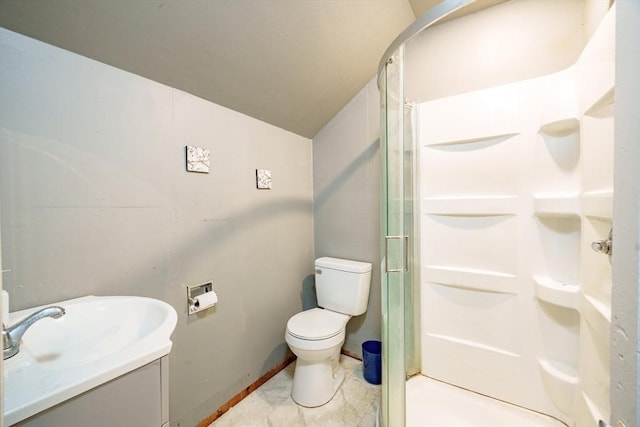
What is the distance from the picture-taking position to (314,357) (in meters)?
1.52

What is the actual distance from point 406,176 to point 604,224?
2.64ft

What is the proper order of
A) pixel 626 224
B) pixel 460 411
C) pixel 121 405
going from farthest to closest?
pixel 460 411
pixel 121 405
pixel 626 224

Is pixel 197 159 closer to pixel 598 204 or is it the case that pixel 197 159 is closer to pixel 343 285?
pixel 343 285

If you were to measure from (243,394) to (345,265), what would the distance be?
104 centimetres

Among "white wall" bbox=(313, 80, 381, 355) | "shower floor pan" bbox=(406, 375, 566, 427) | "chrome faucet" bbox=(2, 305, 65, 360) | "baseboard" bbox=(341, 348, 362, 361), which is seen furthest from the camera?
"baseboard" bbox=(341, 348, 362, 361)

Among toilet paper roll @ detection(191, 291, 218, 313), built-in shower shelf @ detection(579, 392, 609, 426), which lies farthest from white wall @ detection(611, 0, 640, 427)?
toilet paper roll @ detection(191, 291, 218, 313)

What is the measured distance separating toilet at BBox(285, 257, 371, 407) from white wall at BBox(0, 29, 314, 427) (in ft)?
0.95

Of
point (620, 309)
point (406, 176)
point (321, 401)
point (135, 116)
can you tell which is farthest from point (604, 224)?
point (135, 116)

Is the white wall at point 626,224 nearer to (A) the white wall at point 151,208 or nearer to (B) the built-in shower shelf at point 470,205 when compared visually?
(B) the built-in shower shelf at point 470,205

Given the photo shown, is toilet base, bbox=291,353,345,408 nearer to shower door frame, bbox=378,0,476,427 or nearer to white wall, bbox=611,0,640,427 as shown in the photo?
shower door frame, bbox=378,0,476,427

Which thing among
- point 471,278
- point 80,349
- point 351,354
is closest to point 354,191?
point 471,278

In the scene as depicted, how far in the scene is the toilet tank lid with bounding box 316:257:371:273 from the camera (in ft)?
5.98

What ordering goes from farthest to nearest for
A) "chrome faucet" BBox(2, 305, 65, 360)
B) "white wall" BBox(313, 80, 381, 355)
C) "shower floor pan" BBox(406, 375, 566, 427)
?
"white wall" BBox(313, 80, 381, 355) < "shower floor pan" BBox(406, 375, 566, 427) < "chrome faucet" BBox(2, 305, 65, 360)

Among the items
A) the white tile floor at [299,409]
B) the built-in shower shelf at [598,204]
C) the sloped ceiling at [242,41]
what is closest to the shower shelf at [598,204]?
the built-in shower shelf at [598,204]
